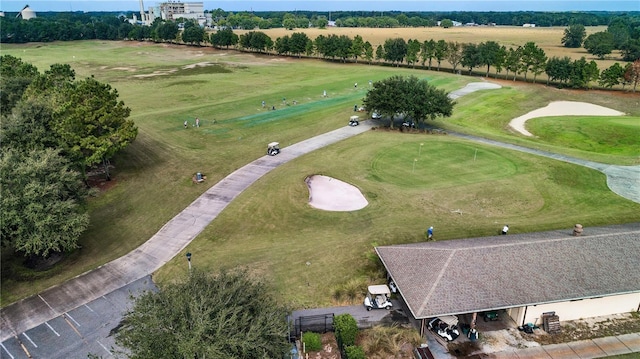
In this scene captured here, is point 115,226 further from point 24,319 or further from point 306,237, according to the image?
point 306,237

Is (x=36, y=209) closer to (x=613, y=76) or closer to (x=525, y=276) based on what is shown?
(x=525, y=276)

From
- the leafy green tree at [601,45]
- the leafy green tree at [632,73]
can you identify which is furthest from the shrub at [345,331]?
the leafy green tree at [601,45]

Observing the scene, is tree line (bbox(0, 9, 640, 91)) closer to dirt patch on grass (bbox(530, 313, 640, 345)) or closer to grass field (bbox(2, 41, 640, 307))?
grass field (bbox(2, 41, 640, 307))

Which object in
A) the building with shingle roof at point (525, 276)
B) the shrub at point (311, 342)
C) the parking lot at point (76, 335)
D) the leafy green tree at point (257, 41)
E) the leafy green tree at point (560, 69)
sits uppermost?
the leafy green tree at point (257, 41)

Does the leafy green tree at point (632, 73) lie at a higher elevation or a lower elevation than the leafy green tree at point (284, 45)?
lower

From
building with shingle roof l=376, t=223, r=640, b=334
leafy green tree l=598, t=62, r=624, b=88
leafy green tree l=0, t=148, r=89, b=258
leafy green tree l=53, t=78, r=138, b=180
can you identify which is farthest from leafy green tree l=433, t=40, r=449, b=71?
leafy green tree l=0, t=148, r=89, b=258

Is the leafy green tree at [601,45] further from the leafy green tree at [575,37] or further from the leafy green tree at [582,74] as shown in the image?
the leafy green tree at [582,74]
